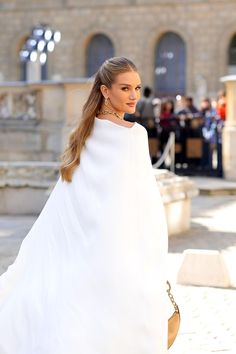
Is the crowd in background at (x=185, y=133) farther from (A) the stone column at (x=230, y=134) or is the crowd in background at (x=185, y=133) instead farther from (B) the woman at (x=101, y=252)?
(B) the woman at (x=101, y=252)

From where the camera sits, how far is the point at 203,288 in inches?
254

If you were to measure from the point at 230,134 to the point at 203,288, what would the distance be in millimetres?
8930

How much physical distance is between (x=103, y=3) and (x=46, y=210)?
1220 inches

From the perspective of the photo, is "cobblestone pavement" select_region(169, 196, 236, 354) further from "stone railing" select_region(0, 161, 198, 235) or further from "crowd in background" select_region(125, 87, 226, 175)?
"crowd in background" select_region(125, 87, 226, 175)

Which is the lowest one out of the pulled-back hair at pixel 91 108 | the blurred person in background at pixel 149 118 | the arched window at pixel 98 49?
the blurred person in background at pixel 149 118

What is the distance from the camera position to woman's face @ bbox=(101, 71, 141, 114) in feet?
12.5

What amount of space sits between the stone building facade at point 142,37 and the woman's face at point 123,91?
28543mm

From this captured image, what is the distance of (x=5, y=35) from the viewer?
35562mm

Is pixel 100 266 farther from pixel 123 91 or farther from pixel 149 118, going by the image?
pixel 149 118

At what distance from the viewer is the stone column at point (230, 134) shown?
15.0 m

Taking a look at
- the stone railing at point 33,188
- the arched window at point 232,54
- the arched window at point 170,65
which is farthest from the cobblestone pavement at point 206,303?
the arched window at point 170,65

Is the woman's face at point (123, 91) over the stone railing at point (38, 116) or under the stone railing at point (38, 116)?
over

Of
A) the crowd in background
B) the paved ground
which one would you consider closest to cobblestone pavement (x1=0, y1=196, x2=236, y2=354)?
the paved ground

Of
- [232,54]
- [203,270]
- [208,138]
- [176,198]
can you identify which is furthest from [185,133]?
[232,54]
